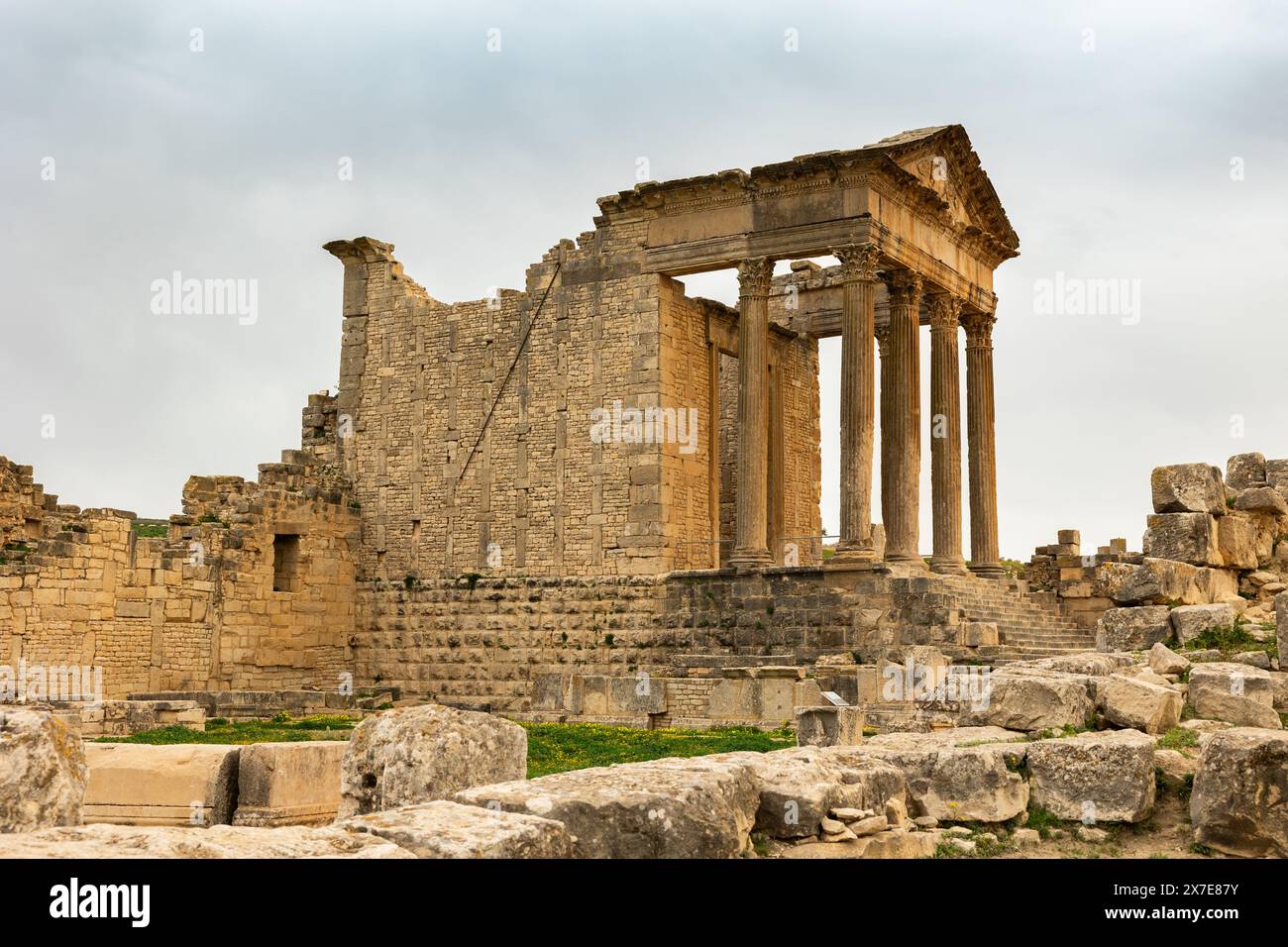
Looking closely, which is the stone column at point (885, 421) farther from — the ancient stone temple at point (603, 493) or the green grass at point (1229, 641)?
the green grass at point (1229, 641)

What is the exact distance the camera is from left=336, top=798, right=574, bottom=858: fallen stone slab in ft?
17.1

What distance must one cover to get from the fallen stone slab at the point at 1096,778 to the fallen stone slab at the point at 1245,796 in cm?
57

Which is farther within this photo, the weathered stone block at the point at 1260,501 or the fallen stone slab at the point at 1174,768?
the weathered stone block at the point at 1260,501

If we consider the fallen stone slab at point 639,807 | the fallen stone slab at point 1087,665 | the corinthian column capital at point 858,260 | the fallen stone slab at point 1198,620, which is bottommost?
the fallen stone slab at point 639,807

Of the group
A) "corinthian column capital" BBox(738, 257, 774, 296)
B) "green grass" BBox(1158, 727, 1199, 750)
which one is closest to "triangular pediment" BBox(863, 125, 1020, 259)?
"corinthian column capital" BBox(738, 257, 774, 296)

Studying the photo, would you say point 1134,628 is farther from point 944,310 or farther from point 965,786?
point 944,310

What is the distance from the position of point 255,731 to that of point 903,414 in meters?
14.1

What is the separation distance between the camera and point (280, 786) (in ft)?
30.4

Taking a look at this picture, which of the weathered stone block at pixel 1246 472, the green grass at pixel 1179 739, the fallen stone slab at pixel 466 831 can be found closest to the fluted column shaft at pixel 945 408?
the weathered stone block at pixel 1246 472

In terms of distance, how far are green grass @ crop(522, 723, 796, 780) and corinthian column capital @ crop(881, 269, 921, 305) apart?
11691 mm

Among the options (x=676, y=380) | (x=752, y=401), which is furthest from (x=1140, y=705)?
(x=676, y=380)

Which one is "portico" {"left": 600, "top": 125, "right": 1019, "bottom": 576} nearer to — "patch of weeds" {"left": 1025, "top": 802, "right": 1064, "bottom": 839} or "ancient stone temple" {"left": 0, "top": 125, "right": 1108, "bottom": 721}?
"ancient stone temple" {"left": 0, "top": 125, "right": 1108, "bottom": 721}

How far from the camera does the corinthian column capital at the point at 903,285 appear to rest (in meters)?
26.7
